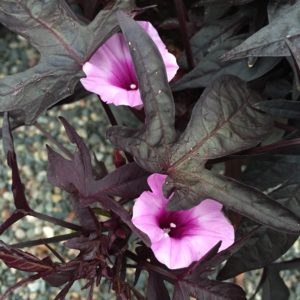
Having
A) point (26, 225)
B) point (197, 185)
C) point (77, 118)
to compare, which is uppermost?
point (197, 185)

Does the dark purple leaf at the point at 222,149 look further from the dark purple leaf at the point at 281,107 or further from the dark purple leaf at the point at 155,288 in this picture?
the dark purple leaf at the point at 155,288

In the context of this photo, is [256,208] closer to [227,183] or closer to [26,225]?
[227,183]

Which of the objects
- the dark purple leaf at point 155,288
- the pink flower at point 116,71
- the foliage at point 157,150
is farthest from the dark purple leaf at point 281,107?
the dark purple leaf at point 155,288

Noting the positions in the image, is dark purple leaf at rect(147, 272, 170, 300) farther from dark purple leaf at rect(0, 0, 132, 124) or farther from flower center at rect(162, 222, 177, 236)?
dark purple leaf at rect(0, 0, 132, 124)

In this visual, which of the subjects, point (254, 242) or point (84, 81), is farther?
point (254, 242)

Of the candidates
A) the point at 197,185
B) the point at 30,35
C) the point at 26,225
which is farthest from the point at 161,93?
the point at 26,225

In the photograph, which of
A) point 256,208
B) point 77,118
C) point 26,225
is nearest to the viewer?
point 256,208

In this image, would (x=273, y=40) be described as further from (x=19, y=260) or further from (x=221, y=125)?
(x=19, y=260)
